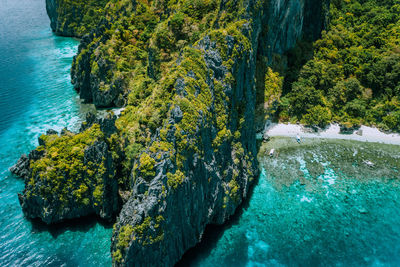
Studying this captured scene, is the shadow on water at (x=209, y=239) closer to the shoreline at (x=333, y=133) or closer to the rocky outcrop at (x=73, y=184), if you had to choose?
the rocky outcrop at (x=73, y=184)

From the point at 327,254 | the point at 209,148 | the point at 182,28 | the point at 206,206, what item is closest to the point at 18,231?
the point at 206,206

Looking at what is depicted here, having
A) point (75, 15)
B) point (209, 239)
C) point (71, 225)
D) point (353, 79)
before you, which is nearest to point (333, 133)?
point (353, 79)

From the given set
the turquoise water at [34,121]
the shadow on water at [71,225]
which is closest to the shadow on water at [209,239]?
the turquoise water at [34,121]

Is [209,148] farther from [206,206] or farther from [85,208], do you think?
[85,208]

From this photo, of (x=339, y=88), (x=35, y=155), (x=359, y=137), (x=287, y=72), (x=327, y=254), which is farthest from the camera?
(x=287, y=72)

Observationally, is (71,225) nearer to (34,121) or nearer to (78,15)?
(34,121)

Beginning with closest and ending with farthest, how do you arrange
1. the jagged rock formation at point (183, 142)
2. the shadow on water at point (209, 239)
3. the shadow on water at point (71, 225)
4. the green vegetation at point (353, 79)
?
the jagged rock formation at point (183, 142) < the shadow on water at point (209, 239) < the shadow on water at point (71, 225) < the green vegetation at point (353, 79)

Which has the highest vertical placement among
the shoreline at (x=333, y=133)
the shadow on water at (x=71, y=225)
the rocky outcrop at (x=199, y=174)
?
the rocky outcrop at (x=199, y=174)
